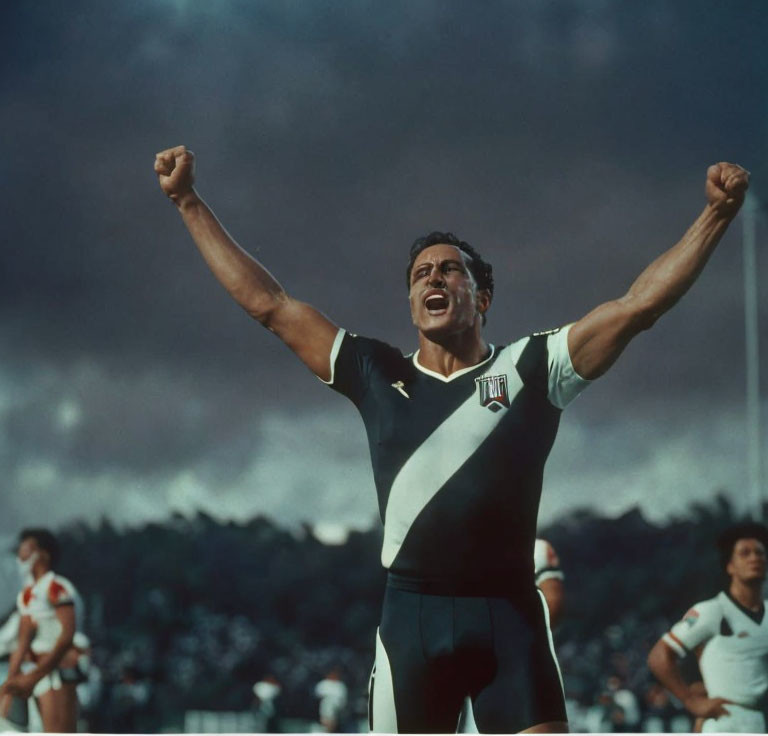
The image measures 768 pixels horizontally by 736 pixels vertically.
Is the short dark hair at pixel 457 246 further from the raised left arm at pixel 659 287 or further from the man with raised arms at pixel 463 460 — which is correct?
the raised left arm at pixel 659 287

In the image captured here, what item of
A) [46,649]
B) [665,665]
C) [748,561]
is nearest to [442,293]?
[748,561]

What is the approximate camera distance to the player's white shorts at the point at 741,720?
5105 mm

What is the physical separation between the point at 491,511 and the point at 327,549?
68.1 feet

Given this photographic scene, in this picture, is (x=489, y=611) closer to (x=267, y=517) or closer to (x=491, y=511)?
(x=491, y=511)

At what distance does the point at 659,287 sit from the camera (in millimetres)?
2908

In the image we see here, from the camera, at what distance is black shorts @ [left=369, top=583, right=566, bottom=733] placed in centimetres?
278

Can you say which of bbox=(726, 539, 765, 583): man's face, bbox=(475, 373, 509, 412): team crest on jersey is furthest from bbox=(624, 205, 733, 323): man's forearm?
bbox=(726, 539, 765, 583): man's face

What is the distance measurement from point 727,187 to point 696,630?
9.76 ft

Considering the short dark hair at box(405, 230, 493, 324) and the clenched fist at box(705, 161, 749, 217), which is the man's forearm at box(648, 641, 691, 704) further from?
the clenched fist at box(705, 161, 749, 217)

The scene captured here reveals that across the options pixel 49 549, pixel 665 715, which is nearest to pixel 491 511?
pixel 49 549

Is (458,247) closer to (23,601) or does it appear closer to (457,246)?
(457,246)

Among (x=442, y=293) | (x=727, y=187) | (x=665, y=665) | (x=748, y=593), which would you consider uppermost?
(x=727, y=187)

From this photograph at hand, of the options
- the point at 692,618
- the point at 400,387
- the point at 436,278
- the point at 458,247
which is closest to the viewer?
the point at 400,387

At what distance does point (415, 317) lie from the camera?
3.27 meters
